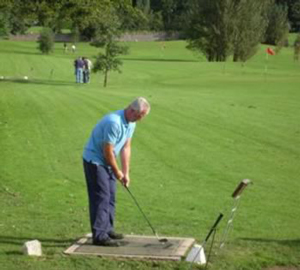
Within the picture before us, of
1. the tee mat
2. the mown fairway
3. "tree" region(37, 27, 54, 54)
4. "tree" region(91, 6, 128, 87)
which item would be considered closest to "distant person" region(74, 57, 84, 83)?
"tree" region(91, 6, 128, 87)

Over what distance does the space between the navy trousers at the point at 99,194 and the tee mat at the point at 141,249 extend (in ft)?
0.75

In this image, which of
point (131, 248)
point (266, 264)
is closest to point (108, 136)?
point (131, 248)

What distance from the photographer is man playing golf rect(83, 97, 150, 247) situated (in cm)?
812

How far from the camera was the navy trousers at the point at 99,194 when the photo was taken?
27.4 feet

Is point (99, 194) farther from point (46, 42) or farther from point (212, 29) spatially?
point (212, 29)

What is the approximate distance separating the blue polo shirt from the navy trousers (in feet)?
0.38

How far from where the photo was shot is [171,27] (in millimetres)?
157000

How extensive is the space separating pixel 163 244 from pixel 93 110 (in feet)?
60.2

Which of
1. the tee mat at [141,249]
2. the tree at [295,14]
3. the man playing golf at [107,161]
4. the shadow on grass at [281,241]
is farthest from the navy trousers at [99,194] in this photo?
the tree at [295,14]

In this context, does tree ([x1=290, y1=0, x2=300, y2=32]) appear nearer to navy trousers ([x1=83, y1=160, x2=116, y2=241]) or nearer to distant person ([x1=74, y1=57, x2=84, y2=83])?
distant person ([x1=74, y1=57, x2=84, y2=83])

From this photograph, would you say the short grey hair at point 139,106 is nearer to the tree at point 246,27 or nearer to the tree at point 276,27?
the tree at point 246,27

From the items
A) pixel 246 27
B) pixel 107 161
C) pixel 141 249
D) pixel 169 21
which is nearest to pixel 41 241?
pixel 141 249

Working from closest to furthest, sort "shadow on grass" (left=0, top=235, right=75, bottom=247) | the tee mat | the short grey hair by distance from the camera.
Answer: the short grey hair
the tee mat
"shadow on grass" (left=0, top=235, right=75, bottom=247)

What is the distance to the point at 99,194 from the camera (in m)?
8.37
